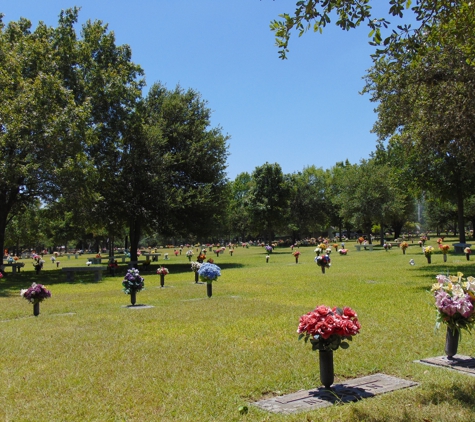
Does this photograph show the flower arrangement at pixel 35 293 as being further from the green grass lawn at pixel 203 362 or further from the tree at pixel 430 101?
the tree at pixel 430 101

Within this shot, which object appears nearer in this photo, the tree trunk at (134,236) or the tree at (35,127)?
the tree at (35,127)

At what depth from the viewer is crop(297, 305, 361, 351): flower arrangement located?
17.7 ft

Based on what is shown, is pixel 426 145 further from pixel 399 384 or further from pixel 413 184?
pixel 413 184

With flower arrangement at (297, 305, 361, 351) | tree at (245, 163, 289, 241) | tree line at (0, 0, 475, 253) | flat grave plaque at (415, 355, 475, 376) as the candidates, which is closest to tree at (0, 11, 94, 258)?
tree line at (0, 0, 475, 253)

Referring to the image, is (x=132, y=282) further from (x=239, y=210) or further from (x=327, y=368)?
(x=239, y=210)

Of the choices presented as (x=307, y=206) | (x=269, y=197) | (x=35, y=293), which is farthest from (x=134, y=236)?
(x=307, y=206)

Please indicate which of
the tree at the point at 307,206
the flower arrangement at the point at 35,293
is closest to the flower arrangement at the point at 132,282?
the flower arrangement at the point at 35,293

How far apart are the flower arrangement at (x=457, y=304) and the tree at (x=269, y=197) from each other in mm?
54275

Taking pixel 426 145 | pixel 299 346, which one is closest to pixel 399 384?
pixel 299 346

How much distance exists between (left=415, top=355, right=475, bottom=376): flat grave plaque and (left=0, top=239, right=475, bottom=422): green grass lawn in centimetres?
21

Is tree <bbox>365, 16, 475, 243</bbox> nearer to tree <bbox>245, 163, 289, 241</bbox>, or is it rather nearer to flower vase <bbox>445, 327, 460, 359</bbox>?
flower vase <bbox>445, 327, 460, 359</bbox>

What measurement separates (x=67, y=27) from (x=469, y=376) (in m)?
31.2

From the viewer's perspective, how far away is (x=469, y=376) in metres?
5.91

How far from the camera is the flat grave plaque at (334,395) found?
16.8 feet
